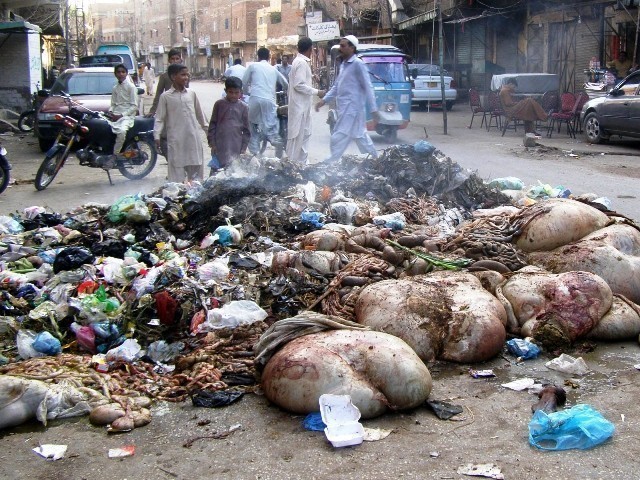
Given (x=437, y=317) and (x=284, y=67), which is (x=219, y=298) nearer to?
(x=437, y=317)

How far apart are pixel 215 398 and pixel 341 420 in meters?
0.81

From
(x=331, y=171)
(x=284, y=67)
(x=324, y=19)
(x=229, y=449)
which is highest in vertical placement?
(x=324, y=19)

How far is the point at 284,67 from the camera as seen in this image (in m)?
16.0

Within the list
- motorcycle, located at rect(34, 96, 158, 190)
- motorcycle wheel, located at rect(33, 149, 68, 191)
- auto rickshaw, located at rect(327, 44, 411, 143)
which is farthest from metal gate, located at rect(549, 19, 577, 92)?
motorcycle wheel, located at rect(33, 149, 68, 191)

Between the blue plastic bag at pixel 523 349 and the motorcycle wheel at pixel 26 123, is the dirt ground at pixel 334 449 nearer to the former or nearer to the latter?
the blue plastic bag at pixel 523 349

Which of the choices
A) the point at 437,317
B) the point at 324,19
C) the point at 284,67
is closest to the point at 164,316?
the point at 437,317

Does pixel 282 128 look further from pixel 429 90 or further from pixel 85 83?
pixel 429 90

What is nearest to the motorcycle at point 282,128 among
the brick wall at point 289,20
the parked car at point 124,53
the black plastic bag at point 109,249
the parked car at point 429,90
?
the black plastic bag at point 109,249

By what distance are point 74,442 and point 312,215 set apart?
3491mm

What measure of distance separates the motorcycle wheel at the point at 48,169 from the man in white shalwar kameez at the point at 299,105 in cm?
347

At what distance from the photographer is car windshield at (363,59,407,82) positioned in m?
17.3

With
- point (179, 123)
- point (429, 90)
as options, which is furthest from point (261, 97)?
point (429, 90)

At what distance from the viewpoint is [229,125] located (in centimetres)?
929

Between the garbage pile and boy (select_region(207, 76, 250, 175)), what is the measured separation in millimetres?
1948
